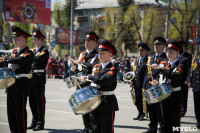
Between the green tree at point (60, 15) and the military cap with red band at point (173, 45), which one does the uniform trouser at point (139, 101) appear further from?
the green tree at point (60, 15)

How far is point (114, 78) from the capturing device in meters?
5.45

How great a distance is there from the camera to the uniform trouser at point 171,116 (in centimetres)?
610

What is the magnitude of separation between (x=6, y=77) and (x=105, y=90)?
222 cm

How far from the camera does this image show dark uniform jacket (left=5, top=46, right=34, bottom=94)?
6.40 metres

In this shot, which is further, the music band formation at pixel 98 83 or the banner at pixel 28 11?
the banner at pixel 28 11

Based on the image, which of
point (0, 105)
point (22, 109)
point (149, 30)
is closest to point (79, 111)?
point (22, 109)

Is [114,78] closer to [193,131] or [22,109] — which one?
[22,109]

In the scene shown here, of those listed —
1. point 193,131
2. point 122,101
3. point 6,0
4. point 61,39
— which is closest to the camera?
point 193,131

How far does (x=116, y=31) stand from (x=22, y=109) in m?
46.3

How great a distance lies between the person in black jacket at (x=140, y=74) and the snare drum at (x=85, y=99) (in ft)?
13.4

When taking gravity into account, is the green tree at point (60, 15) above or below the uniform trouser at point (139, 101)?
above

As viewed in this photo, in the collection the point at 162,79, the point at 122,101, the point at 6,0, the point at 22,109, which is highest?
the point at 6,0

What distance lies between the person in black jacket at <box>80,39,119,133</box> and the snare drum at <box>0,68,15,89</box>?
1793 mm

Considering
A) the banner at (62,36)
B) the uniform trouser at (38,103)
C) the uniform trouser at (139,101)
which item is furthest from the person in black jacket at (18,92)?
the banner at (62,36)
